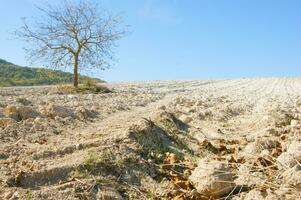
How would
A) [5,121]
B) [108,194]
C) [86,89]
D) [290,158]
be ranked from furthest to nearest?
1. [86,89]
2. [5,121]
3. [290,158]
4. [108,194]

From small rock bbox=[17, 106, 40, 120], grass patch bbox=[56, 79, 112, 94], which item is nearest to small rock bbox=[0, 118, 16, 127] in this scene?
small rock bbox=[17, 106, 40, 120]

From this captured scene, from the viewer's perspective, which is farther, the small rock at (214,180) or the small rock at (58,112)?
the small rock at (58,112)

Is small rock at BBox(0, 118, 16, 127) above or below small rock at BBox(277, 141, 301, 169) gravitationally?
below

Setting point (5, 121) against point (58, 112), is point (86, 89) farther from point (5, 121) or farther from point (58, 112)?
point (5, 121)

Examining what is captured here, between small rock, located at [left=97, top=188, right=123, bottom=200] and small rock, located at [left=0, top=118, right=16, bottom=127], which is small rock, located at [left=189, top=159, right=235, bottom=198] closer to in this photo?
small rock, located at [left=97, top=188, right=123, bottom=200]

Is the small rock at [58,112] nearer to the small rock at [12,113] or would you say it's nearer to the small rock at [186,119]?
the small rock at [12,113]

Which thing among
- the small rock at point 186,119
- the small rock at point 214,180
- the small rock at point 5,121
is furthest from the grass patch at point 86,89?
the small rock at point 214,180

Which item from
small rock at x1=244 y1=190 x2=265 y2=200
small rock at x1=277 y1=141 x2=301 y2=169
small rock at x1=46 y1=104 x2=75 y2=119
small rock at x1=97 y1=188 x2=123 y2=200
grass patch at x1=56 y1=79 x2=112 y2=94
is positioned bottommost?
grass patch at x1=56 y1=79 x2=112 y2=94

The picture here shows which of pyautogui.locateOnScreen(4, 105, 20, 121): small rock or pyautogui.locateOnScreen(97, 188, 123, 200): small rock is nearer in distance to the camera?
pyautogui.locateOnScreen(97, 188, 123, 200): small rock

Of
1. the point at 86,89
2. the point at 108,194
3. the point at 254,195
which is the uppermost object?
the point at 254,195

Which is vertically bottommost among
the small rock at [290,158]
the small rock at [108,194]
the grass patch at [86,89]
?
the grass patch at [86,89]

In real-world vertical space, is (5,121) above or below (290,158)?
below

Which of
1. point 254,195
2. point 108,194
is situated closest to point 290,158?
point 254,195

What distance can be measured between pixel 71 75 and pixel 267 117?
16.7m
